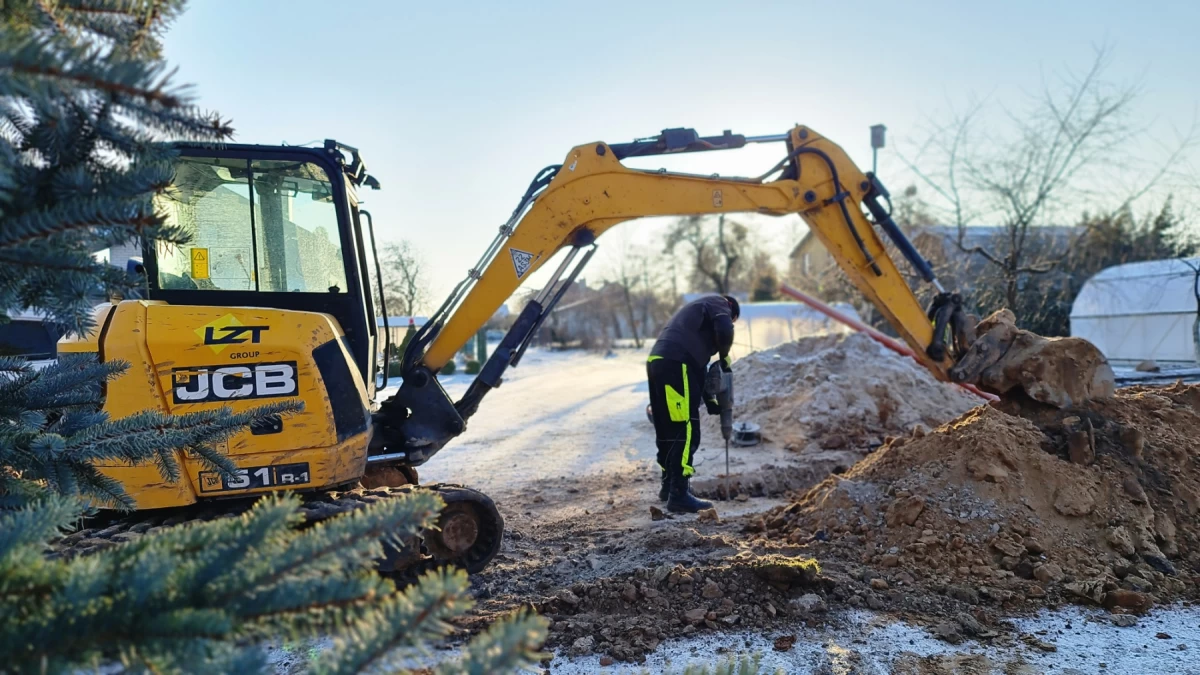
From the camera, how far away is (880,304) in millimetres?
6840

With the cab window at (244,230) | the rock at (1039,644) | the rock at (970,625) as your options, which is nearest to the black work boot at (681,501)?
the rock at (970,625)

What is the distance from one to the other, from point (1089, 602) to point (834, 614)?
150 cm

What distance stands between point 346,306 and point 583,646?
257 cm

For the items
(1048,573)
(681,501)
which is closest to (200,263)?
(681,501)

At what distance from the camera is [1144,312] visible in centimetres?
1576

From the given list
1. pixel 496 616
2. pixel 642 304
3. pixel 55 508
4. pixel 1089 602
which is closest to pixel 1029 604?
pixel 1089 602

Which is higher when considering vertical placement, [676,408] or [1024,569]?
[676,408]

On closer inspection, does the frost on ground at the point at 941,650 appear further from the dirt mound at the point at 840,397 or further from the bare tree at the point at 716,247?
the bare tree at the point at 716,247

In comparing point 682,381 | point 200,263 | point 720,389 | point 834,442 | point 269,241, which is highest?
point 269,241

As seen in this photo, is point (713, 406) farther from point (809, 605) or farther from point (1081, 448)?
point (809, 605)

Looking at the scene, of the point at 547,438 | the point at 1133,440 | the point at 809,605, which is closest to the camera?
the point at 809,605

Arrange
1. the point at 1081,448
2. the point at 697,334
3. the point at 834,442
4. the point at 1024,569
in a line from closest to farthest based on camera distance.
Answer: the point at 1024,569
the point at 1081,448
the point at 697,334
the point at 834,442

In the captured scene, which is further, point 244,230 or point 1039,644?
point 244,230

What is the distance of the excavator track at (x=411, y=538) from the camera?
411 centimetres
